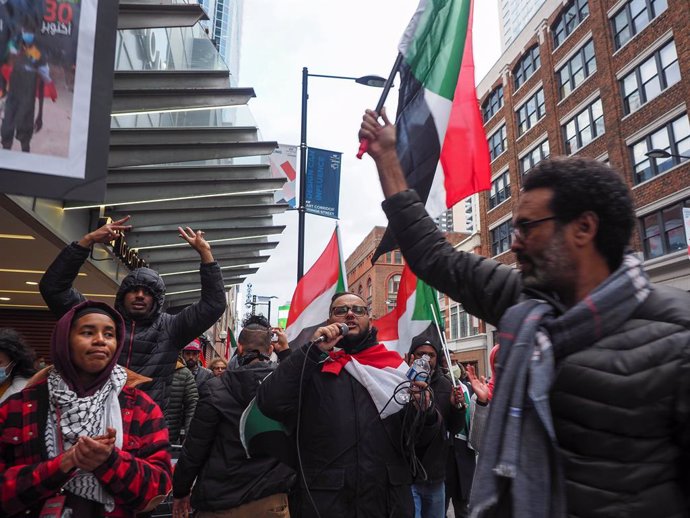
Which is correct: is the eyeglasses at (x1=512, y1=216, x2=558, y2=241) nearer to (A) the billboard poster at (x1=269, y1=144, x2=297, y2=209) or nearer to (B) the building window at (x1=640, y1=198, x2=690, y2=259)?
(A) the billboard poster at (x1=269, y1=144, x2=297, y2=209)

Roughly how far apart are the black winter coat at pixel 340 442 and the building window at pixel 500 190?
106 feet

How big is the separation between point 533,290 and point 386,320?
6122 mm

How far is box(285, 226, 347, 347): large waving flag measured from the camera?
6.80 meters

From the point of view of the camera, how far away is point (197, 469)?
3.97 metres

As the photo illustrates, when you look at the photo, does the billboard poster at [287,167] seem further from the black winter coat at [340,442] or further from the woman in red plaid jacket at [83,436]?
the woman in red plaid jacket at [83,436]

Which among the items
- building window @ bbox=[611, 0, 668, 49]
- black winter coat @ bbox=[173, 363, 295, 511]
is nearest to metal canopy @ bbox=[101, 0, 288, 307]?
black winter coat @ bbox=[173, 363, 295, 511]

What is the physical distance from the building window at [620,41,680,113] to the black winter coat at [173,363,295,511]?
22.6m

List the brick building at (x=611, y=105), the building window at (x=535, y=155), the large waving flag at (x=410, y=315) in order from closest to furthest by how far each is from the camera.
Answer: the large waving flag at (x=410, y=315) → the brick building at (x=611, y=105) → the building window at (x=535, y=155)

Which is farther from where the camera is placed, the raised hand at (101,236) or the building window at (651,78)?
the building window at (651,78)

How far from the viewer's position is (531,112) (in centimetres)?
3183

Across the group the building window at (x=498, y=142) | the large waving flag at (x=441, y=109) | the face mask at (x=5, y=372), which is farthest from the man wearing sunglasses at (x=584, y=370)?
the building window at (x=498, y=142)

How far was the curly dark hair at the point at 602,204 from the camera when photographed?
1.67 m

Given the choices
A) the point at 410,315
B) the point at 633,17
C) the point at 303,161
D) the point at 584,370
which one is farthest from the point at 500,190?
the point at 584,370

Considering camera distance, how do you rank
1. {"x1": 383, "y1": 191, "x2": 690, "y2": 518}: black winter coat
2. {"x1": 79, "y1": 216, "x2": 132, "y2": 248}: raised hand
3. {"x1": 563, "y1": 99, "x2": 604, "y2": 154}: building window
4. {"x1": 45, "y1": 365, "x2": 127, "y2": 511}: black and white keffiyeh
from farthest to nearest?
{"x1": 563, "y1": 99, "x2": 604, "y2": 154}: building window
{"x1": 79, "y1": 216, "x2": 132, "y2": 248}: raised hand
{"x1": 45, "y1": 365, "x2": 127, "y2": 511}: black and white keffiyeh
{"x1": 383, "y1": 191, "x2": 690, "y2": 518}: black winter coat
